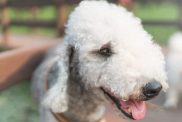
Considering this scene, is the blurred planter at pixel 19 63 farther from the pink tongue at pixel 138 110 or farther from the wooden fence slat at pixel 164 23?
the wooden fence slat at pixel 164 23

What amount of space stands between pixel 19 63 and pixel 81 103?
1.90 metres

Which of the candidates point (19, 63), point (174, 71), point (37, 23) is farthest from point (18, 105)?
point (37, 23)

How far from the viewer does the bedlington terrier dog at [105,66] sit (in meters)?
2.86

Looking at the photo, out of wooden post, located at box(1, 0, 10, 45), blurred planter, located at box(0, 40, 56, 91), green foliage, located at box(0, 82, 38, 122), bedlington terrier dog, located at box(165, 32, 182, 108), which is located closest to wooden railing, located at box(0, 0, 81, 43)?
wooden post, located at box(1, 0, 10, 45)

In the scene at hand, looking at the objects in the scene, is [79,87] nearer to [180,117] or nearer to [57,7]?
[180,117]

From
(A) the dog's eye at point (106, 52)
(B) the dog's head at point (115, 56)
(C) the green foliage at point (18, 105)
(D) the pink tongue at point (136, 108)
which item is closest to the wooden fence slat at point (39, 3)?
(C) the green foliage at point (18, 105)

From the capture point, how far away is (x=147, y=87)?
2809mm

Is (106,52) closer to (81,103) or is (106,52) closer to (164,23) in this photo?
(81,103)

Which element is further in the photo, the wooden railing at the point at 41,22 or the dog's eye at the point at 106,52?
the wooden railing at the point at 41,22

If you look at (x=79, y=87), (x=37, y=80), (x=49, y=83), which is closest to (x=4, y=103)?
(x=37, y=80)

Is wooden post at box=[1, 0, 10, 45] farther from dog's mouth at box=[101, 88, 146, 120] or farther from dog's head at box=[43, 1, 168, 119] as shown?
dog's mouth at box=[101, 88, 146, 120]

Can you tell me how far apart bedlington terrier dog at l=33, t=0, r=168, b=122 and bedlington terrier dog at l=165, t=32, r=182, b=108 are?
A: 201 centimetres

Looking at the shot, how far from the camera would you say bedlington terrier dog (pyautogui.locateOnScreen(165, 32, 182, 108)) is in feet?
17.8

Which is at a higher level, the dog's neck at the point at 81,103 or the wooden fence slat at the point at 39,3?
the wooden fence slat at the point at 39,3
